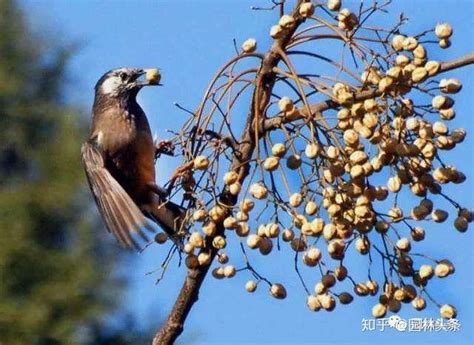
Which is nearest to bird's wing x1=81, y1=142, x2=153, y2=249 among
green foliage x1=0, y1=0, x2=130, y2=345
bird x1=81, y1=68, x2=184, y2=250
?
Answer: bird x1=81, y1=68, x2=184, y2=250

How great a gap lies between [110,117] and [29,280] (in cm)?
1030

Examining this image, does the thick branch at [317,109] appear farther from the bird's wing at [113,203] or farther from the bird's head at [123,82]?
the bird's head at [123,82]

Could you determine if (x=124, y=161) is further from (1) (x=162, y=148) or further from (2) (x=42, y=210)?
(2) (x=42, y=210)

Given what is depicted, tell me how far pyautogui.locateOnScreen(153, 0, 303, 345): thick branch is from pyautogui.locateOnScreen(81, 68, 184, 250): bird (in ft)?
1.81

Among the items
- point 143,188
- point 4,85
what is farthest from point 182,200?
point 4,85

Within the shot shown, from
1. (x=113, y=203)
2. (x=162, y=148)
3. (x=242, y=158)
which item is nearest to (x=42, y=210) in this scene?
(x=113, y=203)

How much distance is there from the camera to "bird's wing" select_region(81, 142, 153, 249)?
3598 mm

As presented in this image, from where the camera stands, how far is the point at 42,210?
50.7 ft

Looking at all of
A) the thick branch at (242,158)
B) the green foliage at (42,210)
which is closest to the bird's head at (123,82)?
the thick branch at (242,158)

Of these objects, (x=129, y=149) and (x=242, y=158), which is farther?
(x=129, y=149)

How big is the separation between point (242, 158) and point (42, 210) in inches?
518

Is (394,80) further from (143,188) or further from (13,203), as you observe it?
(13,203)

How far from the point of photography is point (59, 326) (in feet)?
47.3

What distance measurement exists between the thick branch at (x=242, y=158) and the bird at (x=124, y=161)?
55cm
